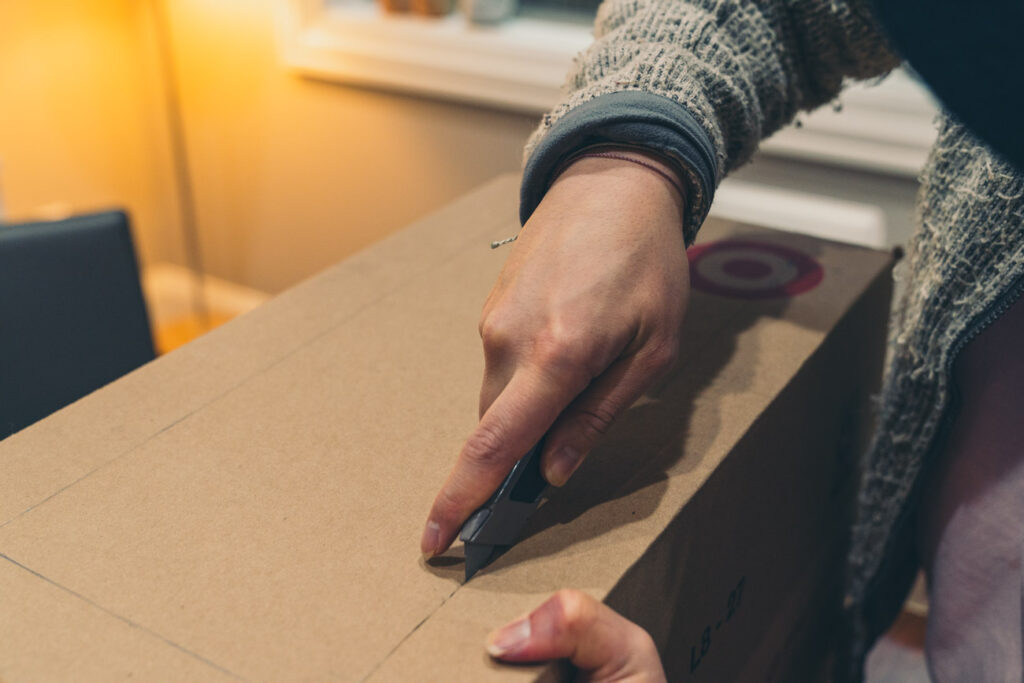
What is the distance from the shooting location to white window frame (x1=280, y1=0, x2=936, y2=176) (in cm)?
120

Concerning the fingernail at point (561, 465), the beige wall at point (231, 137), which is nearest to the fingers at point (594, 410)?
the fingernail at point (561, 465)

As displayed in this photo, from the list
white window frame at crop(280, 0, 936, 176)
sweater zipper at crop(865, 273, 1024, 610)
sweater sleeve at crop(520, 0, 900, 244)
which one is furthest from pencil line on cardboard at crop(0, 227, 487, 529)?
white window frame at crop(280, 0, 936, 176)

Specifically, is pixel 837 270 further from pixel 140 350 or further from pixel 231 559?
pixel 140 350

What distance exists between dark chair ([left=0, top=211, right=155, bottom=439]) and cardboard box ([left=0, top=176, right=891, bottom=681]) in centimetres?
23

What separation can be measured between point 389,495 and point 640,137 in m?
0.23

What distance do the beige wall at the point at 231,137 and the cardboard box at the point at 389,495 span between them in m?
0.98

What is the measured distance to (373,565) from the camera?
1.34 feet

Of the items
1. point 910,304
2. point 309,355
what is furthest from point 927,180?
point 309,355

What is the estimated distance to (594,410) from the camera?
438mm

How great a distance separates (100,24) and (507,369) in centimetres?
177

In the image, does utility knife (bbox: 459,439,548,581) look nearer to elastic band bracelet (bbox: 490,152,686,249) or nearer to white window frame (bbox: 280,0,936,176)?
elastic band bracelet (bbox: 490,152,686,249)

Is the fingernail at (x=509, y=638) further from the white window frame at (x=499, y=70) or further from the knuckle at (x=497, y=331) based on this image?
the white window frame at (x=499, y=70)

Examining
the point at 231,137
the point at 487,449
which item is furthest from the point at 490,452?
the point at 231,137

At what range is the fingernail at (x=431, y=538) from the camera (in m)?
0.41
